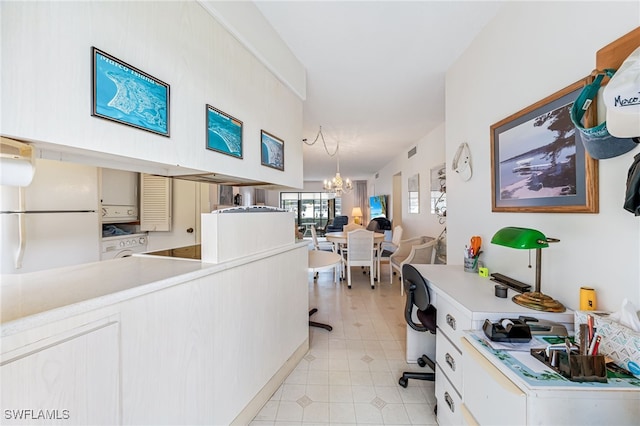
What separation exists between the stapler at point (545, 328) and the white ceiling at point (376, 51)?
74.0 inches

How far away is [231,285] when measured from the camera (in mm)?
1388

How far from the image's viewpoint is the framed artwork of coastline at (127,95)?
0.84 m

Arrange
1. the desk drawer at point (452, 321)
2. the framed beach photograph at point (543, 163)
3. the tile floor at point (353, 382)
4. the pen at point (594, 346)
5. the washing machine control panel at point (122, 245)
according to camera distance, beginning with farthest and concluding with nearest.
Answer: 1. the washing machine control panel at point (122, 245)
2. the tile floor at point (353, 382)
3. the desk drawer at point (452, 321)
4. the framed beach photograph at point (543, 163)
5. the pen at point (594, 346)

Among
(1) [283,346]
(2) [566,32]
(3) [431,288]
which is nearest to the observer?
(2) [566,32]

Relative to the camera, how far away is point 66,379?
716 millimetres

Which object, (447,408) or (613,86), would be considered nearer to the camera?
(613,86)

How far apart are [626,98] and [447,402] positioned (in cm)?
156

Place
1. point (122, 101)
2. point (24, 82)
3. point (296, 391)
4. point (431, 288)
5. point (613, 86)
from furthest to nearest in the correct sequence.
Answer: point (296, 391), point (431, 288), point (122, 101), point (613, 86), point (24, 82)

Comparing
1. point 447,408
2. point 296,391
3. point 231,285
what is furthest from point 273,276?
point 447,408

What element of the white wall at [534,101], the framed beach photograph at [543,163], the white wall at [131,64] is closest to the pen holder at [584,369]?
the white wall at [534,101]

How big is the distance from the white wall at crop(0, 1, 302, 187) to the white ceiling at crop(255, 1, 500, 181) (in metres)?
0.53

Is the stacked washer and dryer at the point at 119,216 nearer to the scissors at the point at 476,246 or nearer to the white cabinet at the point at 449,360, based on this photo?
the white cabinet at the point at 449,360

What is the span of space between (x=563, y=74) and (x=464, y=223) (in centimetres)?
119

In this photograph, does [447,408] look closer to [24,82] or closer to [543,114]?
[543,114]
